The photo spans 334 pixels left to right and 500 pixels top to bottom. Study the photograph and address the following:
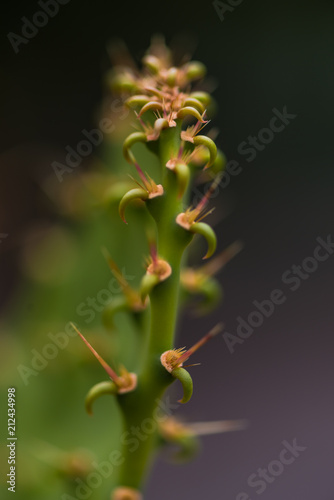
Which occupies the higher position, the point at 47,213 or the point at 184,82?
the point at 184,82

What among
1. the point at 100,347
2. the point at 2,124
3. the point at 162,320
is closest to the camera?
the point at 162,320

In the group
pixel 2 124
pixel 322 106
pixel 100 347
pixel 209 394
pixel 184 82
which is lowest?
pixel 209 394

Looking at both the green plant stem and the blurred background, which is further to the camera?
the blurred background

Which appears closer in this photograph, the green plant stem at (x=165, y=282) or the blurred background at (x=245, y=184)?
the green plant stem at (x=165, y=282)

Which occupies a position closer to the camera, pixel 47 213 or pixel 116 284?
pixel 116 284

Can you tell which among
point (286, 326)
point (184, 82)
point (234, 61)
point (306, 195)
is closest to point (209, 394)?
point (286, 326)

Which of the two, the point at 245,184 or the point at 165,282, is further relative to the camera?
the point at 245,184

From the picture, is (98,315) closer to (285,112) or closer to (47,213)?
(47,213)

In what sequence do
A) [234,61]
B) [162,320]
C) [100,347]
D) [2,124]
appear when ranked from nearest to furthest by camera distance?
[162,320], [100,347], [2,124], [234,61]
